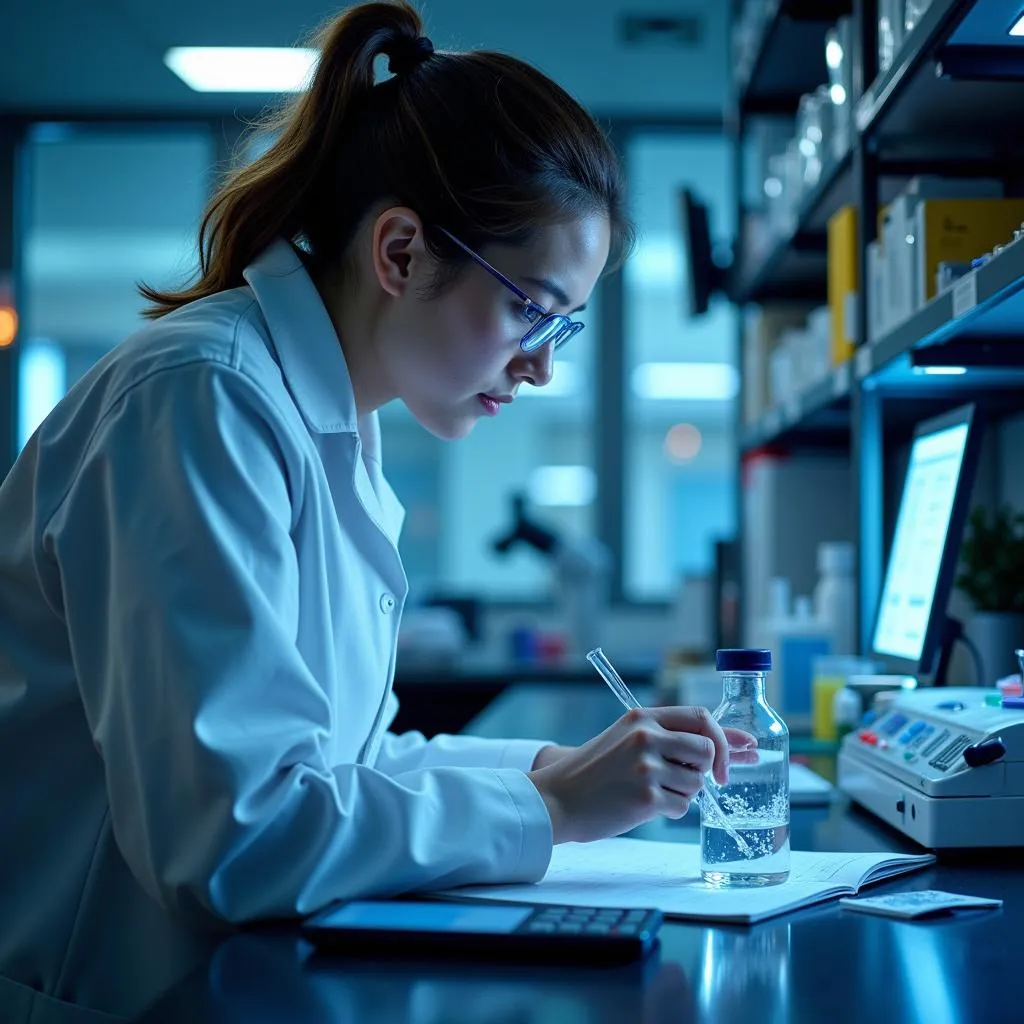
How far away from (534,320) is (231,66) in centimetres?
377

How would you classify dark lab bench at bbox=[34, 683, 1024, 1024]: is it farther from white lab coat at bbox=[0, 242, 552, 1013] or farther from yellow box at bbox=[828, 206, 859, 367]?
yellow box at bbox=[828, 206, 859, 367]

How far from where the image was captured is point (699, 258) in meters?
3.36

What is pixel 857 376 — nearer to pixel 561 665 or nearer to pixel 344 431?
pixel 344 431

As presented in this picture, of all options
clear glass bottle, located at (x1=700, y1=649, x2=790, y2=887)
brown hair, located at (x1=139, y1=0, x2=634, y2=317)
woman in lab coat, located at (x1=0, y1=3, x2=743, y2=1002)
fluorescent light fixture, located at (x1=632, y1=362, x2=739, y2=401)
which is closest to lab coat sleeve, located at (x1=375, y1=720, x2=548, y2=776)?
woman in lab coat, located at (x1=0, y1=3, x2=743, y2=1002)

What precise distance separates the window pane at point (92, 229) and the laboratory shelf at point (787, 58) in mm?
1658

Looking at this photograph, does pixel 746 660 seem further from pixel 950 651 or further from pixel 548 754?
pixel 950 651

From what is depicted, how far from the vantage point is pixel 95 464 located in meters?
0.88

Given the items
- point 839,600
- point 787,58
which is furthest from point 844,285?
point 787,58

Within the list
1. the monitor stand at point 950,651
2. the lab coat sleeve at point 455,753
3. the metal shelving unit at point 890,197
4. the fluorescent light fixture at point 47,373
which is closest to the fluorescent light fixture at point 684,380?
the fluorescent light fixture at point 47,373

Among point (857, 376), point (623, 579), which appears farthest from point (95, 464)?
point (623, 579)

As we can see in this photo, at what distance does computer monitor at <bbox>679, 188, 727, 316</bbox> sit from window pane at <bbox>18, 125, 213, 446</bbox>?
4.75 ft

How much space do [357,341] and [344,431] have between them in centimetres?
14

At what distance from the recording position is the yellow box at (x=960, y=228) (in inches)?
62.7

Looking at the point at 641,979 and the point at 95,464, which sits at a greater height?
the point at 95,464
